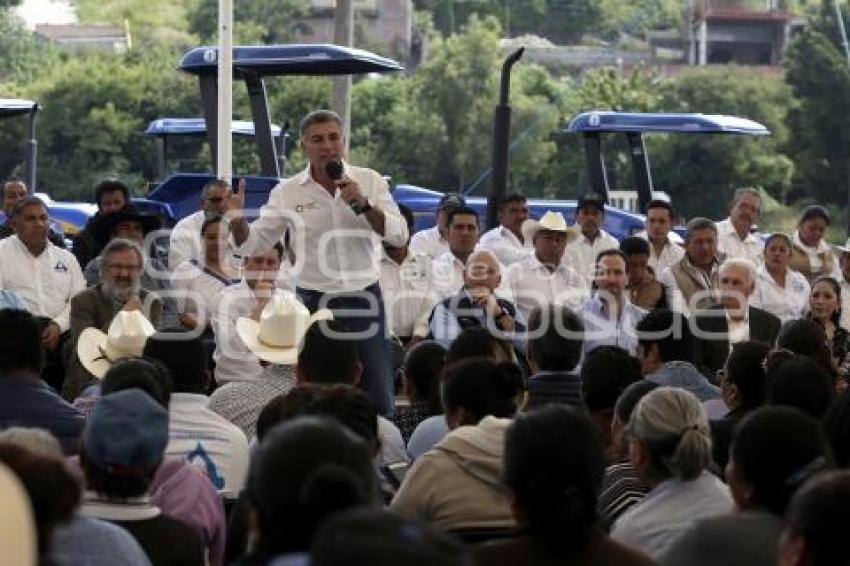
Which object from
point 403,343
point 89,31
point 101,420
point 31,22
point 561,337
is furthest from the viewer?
point 31,22

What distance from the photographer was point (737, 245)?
51.1ft

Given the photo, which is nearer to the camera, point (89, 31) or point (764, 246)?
point (764, 246)

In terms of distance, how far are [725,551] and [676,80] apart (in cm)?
6687

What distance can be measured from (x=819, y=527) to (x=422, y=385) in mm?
4394

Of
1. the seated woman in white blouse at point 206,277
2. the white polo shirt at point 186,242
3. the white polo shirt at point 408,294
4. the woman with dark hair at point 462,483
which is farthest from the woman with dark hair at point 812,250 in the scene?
the woman with dark hair at point 462,483

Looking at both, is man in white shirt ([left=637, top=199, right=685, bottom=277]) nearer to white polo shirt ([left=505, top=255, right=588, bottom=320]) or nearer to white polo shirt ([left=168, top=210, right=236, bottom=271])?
white polo shirt ([left=505, top=255, right=588, bottom=320])

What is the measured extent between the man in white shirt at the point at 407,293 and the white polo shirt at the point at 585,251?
3.71ft

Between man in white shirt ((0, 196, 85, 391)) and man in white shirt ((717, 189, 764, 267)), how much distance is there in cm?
491

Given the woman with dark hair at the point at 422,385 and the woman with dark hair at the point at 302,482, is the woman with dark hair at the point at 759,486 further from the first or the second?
the woman with dark hair at the point at 422,385

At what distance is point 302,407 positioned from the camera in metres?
6.52

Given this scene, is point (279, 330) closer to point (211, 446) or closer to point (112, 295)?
point (112, 295)

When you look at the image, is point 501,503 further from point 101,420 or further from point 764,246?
point 764,246

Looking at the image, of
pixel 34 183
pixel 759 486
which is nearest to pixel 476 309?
pixel 759 486

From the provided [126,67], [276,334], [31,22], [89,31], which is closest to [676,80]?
[126,67]
